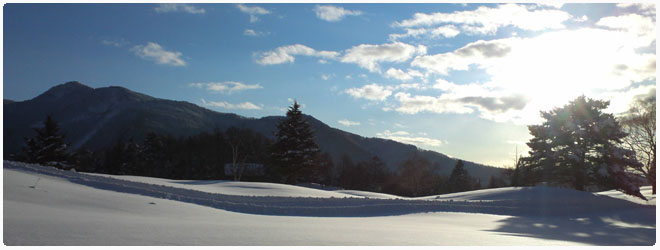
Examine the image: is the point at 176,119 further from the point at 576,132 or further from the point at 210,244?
the point at 210,244

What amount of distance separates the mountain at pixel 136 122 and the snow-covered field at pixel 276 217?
89.6 meters

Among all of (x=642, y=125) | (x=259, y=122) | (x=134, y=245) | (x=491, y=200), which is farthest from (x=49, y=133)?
(x=259, y=122)

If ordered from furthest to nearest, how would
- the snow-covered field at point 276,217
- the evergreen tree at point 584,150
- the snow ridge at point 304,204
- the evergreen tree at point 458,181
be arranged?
the evergreen tree at point 458,181
the evergreen tree at point 584,150
the snow ridge at point 304,204
the snow-covered field at point 276,217

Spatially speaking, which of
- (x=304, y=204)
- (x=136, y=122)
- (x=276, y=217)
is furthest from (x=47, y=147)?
(x=136, y=122)

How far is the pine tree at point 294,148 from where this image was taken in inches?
1284

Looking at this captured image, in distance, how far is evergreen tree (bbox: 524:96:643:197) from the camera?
2303 centimetres

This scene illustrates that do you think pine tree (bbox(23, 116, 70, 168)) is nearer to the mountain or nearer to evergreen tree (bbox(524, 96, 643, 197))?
evergreen tree (bbox(524, 96, 643, 197))

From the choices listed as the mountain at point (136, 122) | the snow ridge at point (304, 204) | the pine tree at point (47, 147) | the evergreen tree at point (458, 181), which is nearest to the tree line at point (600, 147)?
the snow ridge at point (304, 204)

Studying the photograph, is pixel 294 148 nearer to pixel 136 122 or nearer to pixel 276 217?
pixel 276 217

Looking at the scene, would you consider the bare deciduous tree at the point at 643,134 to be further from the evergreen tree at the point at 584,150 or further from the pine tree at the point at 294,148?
the pine tree at the point at 294,148

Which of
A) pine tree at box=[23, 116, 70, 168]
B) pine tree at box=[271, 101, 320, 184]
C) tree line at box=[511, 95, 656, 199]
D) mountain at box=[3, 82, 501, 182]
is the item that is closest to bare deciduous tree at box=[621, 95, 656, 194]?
tree line at box=[511, 95, 656, 199]

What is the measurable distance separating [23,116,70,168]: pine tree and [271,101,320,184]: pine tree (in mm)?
16689

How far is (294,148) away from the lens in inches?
1296

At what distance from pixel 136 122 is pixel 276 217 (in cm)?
14512
